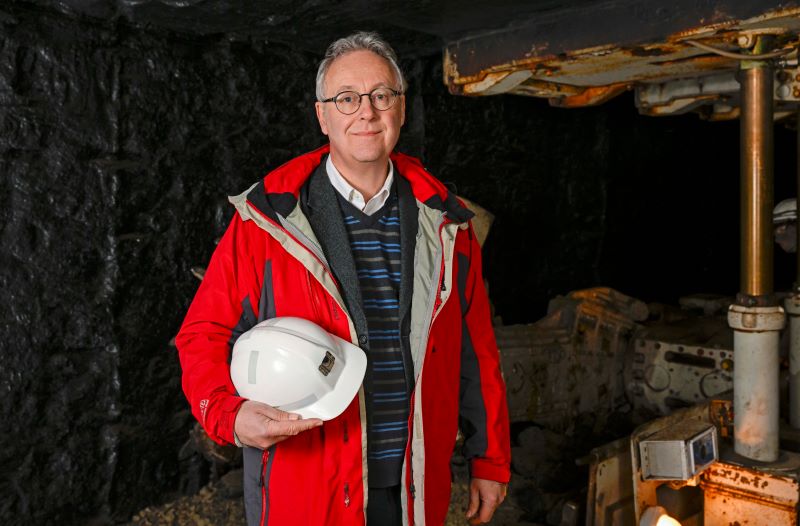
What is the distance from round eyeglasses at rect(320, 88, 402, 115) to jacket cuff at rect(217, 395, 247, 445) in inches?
34.8

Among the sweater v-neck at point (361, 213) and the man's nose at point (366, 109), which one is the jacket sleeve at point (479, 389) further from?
the man's nose at point (366, 109)

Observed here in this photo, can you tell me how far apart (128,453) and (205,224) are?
1.34 metres

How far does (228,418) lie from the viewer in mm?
2020

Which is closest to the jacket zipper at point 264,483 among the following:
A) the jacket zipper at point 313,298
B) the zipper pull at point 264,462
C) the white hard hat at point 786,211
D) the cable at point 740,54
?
the zipper pull at point 264,462

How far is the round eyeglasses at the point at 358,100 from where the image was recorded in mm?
2295

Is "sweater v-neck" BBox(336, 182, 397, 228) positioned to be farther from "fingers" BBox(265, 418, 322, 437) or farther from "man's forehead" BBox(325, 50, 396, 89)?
"fingers" BBox(265, 418, 322, 437)

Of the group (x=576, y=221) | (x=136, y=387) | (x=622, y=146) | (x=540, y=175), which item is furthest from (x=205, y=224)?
(x=622, y=146)

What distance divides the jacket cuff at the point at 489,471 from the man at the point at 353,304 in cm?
14

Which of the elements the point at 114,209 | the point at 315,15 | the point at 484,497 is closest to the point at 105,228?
the point at 114,209

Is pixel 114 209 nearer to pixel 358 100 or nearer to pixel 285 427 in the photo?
pixel 358 100

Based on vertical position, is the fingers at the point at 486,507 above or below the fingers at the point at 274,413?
below

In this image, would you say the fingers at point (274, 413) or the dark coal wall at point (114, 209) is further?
the dark coal wall at point (114, 209)

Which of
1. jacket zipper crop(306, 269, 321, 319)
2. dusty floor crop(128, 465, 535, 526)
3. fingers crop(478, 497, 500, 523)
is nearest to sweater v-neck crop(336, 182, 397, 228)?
jacket zipper crop(306, 269, 321, 319)

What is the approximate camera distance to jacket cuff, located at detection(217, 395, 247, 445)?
2016 mm
